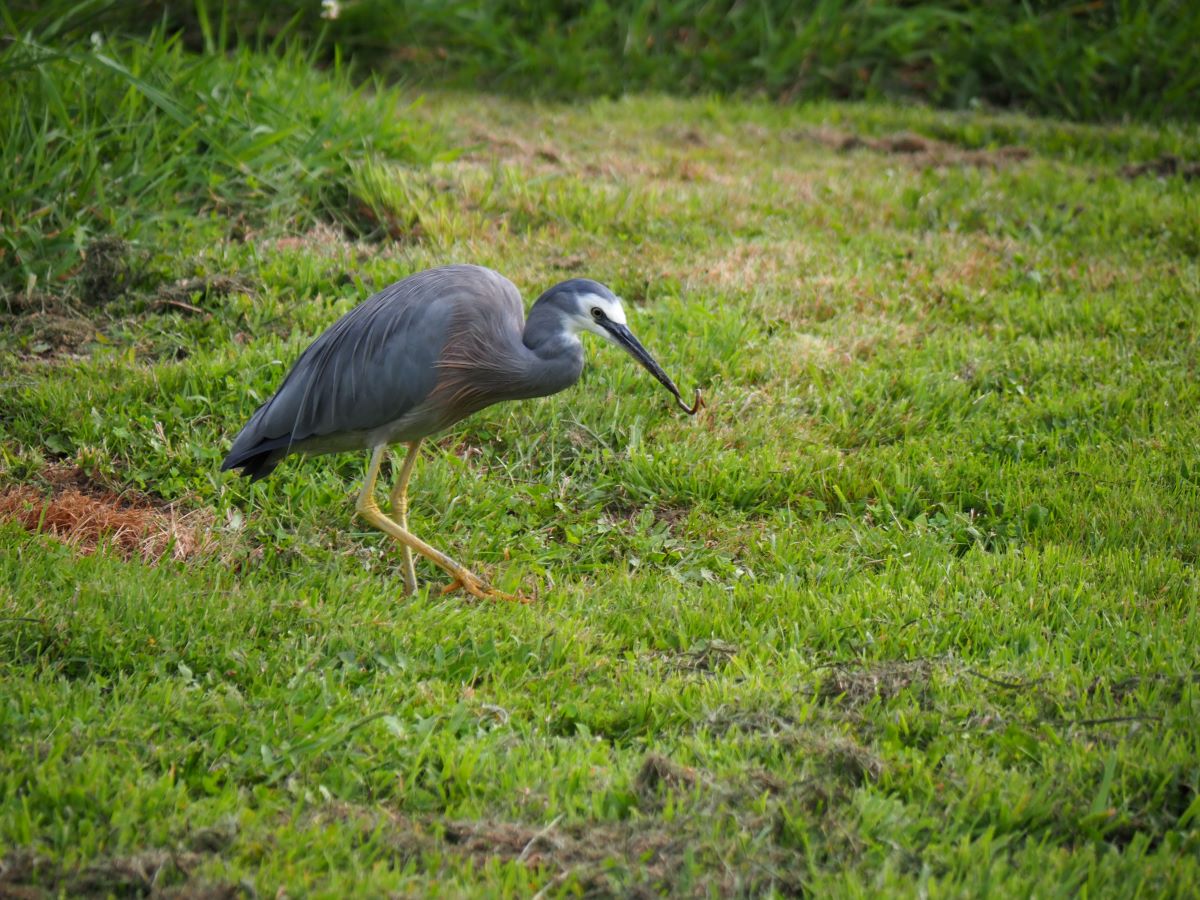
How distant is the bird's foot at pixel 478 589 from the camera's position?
4.27 meters

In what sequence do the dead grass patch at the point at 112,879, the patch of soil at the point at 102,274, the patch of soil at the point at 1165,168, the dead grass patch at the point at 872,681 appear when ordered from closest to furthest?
1. the dead grass patch at the point at 112,879
2. the dead grass patch at the point at 872,681
3. the patch of soil at the point at 102,274
4. the patch of soil at the point at 1165,168

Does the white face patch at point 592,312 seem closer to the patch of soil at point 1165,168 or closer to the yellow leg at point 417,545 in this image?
the yellow leg at point 417,545

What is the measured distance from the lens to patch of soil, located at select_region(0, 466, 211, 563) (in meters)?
4.34

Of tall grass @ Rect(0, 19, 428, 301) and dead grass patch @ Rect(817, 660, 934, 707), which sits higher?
tall grass @ Rect(0, 19, 428, 301)

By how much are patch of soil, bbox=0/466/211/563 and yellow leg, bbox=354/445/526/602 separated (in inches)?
22.6

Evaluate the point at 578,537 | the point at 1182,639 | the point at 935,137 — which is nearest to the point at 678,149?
the point at 935,137

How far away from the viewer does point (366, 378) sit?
14.5 feet

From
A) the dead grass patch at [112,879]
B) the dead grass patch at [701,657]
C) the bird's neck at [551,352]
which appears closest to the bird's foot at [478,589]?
the dead grass patch at [701,657]

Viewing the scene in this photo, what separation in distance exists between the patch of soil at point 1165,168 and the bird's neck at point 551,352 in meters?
5.28

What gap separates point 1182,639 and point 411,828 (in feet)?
7.98

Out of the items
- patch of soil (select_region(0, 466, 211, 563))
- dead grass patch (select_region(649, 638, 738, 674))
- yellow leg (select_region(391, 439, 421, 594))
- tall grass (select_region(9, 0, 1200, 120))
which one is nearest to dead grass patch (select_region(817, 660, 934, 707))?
dead grass patch (select_region(649, 638, 738, 674))

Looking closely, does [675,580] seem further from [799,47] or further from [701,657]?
[799,47]

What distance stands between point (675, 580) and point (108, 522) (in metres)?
2.05

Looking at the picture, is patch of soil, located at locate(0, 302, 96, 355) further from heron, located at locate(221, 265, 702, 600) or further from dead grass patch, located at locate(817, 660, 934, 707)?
dead grass patch, located at locate(817, 660, 934, 707)
